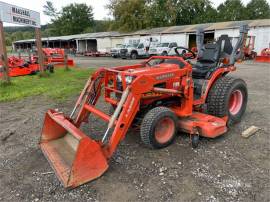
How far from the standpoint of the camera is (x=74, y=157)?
282 cm

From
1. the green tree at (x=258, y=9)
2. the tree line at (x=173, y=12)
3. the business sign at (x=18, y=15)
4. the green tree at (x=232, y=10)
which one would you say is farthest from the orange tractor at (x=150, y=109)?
the green tree at (x=258, y=9)

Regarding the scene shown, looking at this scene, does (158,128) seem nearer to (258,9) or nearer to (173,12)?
(173,12)

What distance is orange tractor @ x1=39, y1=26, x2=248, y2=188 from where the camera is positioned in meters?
3.03

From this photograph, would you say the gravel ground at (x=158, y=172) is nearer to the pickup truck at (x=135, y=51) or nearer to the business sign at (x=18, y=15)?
the business sign at (x=18, y=15)

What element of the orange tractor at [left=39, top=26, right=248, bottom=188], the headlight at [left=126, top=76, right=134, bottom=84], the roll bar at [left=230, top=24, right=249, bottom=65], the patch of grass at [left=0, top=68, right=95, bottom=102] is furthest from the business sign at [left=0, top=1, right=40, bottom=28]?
the roll bar at [left=230, top=24, right=249, bottom=65]

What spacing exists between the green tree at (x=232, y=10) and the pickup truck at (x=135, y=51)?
28.3 m

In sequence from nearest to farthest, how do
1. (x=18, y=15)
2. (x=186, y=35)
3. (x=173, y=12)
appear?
(x=18, y=15), (x=186, y=35), (x=173, y=12)

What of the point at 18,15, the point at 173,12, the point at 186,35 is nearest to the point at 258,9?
the point at 173,12

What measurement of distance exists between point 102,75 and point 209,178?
232 cm

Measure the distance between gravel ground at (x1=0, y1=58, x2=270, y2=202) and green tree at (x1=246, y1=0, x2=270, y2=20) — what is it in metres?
54.2

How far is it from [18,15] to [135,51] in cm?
1502

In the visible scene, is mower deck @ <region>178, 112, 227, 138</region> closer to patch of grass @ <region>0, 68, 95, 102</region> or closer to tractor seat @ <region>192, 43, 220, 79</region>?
tractor seat @ <region>192, 43, 220, 79</region>

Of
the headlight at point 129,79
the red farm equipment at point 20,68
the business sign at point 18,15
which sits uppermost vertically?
the business sign at point 18,15

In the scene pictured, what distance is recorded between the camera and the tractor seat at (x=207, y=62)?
465cm
